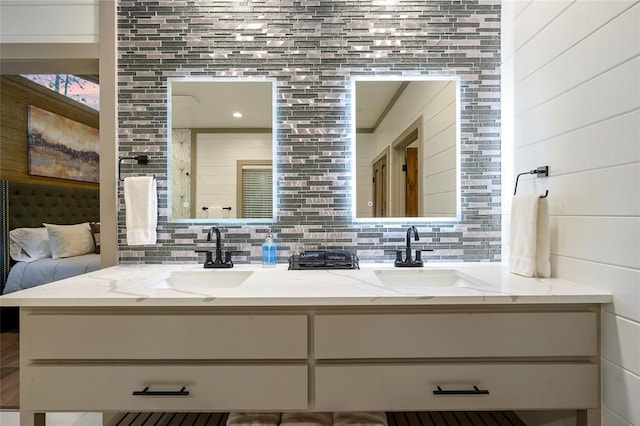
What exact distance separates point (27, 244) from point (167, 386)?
297cm

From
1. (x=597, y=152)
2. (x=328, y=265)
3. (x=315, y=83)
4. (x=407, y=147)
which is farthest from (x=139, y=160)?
(x=597, y=152)

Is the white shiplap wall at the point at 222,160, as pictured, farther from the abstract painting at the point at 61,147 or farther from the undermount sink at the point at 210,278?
the abstract painting at the point at 61,147

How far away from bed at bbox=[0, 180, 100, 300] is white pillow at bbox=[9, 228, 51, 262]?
0.01 m

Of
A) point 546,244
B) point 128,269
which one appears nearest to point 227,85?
point 128,269

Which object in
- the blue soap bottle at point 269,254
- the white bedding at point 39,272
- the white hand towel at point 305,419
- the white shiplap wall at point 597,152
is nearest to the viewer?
the white shiplap wall at point 597,152

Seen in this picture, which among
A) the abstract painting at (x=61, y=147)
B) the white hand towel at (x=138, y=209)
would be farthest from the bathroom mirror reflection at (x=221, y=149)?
the abstract painting at (x=61, y=147)

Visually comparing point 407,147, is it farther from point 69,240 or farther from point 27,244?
point 27,244

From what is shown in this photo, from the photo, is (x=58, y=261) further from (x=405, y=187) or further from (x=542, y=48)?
(x=542, y=48)

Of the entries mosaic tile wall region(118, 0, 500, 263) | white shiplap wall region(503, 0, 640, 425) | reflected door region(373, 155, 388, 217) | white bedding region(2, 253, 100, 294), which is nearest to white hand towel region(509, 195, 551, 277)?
white shiplap wall region(503, 0, 640, 425)

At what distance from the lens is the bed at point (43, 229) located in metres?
3.01

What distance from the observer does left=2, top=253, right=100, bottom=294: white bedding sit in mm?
3000

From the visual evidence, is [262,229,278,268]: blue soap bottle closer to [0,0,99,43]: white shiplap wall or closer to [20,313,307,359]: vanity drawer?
[20,313,307,359]: vanity drawer

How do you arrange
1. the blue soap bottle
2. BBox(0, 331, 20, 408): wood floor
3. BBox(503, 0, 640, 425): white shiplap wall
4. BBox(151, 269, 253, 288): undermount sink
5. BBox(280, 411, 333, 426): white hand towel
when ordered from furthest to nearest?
BBox(0, 331, 20, 408): wood floor → the blue soap bottle → BBox(151, 269, 253, 288): undermount sink → BBox(280, 411, 333, 426): white hand towel → BBox(503, 0, 640, 425): white shiplap wall

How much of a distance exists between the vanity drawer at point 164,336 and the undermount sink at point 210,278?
0.48 meters
